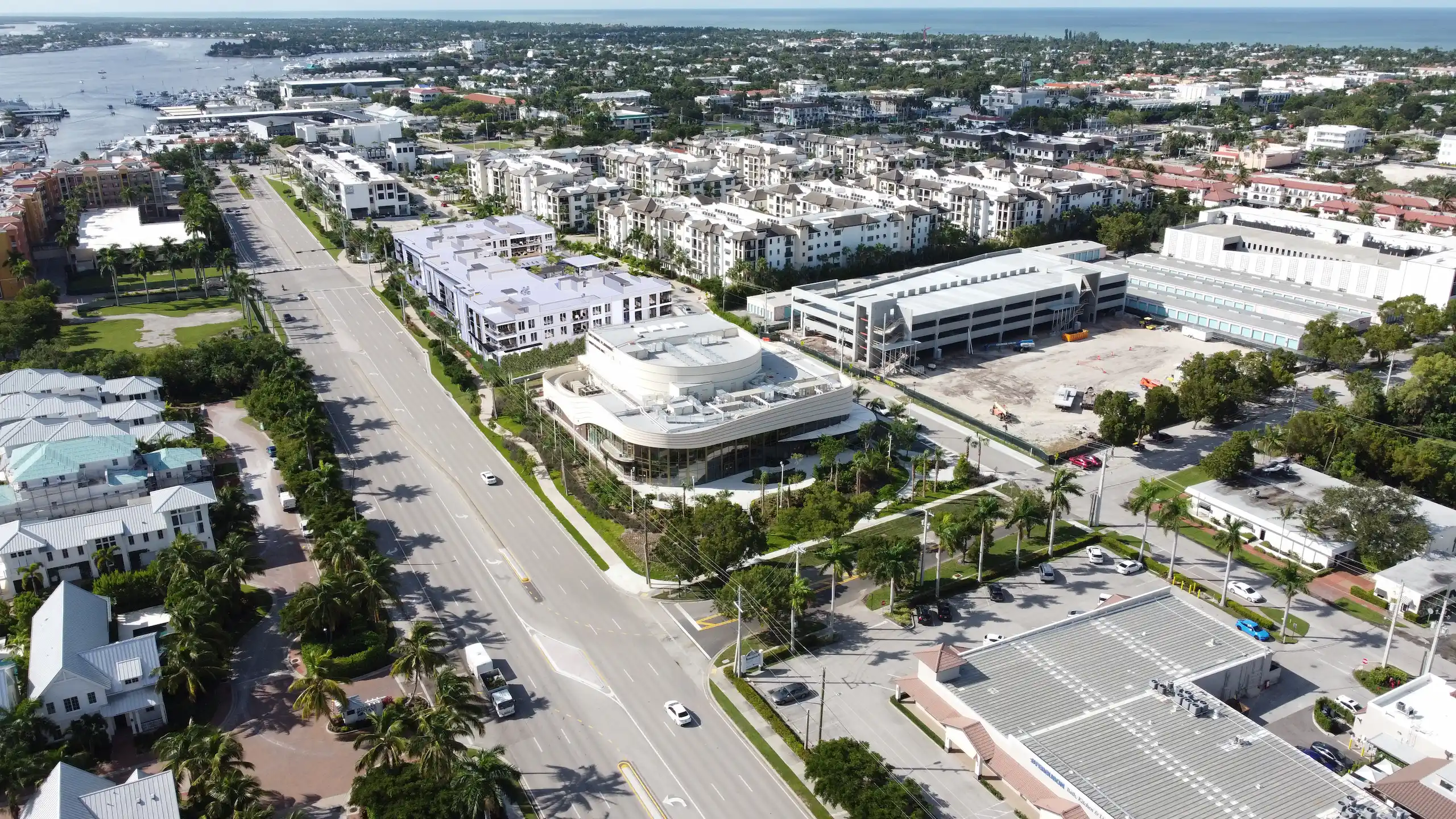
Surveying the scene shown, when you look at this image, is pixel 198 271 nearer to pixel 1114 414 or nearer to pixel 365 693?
pixel 365 693

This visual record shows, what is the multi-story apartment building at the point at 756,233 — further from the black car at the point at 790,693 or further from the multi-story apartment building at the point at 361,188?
the black car at the point at 790,693

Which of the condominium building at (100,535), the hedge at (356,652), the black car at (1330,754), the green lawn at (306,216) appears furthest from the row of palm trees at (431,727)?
the green lawn at (306,216)

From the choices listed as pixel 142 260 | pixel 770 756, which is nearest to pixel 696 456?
pixel 770 756

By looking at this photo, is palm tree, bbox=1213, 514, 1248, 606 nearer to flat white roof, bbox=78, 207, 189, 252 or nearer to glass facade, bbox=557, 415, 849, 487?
glass facade, bbox=557, 415, 849, 487

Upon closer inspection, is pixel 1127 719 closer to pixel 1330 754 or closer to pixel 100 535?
pixel 1330 754

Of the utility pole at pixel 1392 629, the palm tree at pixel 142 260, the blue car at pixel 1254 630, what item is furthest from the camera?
the palm tree at pixel 142 260
